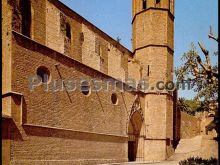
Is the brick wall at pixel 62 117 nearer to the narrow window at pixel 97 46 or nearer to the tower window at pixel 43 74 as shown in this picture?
the tower window at pixel 43 74

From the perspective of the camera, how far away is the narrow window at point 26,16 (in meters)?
18.8

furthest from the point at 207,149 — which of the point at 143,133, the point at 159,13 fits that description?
the point at 159,13

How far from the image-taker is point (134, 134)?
25.4m

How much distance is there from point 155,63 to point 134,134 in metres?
6.07

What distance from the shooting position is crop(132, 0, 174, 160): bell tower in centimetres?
2550

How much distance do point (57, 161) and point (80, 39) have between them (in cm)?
1020

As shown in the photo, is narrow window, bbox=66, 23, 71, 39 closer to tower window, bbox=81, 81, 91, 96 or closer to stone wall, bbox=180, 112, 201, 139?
tower window, bbox=81, 81, 91, 96

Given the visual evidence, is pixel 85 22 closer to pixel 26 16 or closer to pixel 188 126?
pixel 26 16

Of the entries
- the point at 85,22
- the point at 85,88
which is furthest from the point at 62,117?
the point at 85,22

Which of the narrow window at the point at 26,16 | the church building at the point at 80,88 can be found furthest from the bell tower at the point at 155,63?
the narrow window at the point at 26,16

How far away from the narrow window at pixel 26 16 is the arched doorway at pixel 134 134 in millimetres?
10575

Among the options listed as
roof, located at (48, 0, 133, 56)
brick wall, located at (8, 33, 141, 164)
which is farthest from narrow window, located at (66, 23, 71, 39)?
brick wall, located at (8, 33, 141, 164)

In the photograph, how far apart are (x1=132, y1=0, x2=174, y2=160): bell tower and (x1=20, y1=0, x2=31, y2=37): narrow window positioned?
36.6ft

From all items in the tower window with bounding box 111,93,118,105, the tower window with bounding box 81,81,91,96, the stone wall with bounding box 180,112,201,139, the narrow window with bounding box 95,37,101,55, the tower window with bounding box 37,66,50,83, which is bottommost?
the stone wall with bounding box 180,112,201,139
